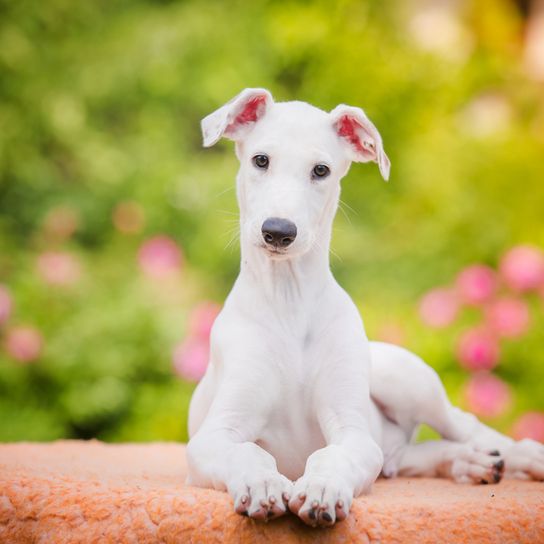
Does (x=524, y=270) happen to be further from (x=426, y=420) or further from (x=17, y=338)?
(x=17, y=338)

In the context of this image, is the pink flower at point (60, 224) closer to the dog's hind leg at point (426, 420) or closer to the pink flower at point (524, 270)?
the pink flower at point (524, 270)

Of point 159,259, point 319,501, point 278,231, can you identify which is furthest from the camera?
point 159,259

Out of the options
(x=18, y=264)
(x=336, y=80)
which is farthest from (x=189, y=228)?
(x=336, y=80)

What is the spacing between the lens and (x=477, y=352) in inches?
249

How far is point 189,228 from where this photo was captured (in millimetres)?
8039

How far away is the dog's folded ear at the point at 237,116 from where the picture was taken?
302 cm

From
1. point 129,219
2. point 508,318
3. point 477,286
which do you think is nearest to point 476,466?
point 508,318

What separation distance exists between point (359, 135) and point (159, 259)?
398 cm

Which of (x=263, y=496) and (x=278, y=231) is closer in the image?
(x=263, y=496)

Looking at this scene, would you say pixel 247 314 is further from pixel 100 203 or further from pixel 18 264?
pixel 100 203

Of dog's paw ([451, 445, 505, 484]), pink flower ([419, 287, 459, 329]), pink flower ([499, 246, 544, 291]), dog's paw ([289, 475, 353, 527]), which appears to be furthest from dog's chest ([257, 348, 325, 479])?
pink flower ([499, 246, 544, 291])

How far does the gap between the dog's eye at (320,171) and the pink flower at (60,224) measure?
484cm

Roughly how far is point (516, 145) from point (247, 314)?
251 inches

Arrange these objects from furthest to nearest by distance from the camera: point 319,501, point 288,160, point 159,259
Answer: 1. point 159,259
2. point 288,160
3. point 319,501
